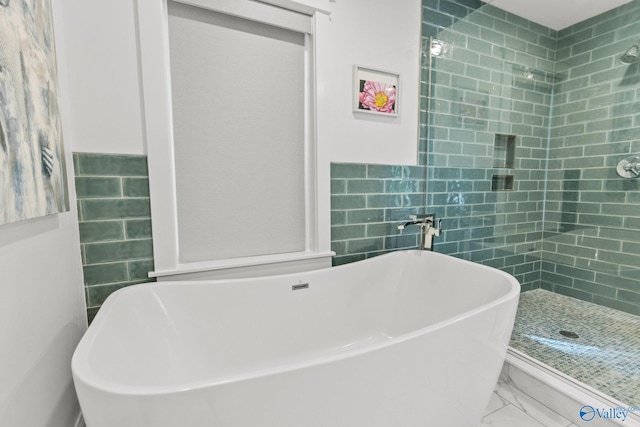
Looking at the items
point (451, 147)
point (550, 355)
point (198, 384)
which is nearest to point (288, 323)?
point (198, 384)

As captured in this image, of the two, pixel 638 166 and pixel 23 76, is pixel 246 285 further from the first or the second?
pixel 638 166

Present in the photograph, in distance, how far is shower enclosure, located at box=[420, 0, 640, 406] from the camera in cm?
203

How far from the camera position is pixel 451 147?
210 centimetres

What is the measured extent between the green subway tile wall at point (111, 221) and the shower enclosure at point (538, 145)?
1809 millimetres

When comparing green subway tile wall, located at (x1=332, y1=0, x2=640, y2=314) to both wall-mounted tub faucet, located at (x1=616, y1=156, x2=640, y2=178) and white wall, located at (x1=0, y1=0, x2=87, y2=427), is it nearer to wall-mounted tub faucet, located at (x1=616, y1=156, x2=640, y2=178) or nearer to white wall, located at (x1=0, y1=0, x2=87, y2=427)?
wall-mounted tub faucet, located at (x1=616, y1=156, x2=640, y2=178)

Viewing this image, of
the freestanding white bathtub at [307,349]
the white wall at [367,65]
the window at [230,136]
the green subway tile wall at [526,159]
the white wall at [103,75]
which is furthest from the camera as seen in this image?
the green subway tile wall at [526,159]

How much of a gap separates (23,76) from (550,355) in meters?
2.62

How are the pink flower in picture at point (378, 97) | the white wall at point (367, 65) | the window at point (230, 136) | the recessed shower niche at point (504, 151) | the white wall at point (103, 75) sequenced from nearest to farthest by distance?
the white wall at point (103, 75) → the window at point (230, 136) → the white wall at point (367, 65) → the pink flower in picture at point (378, 97) → the recessed shower niche at point (504, 151)

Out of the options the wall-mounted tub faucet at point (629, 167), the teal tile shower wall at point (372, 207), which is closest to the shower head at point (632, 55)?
the wall-mounted tub faucet at point (629, 167)

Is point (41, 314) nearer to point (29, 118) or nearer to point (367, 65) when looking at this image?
point (29, 118)

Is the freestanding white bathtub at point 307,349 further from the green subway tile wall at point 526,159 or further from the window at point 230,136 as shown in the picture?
the green subway tile wall at point 526,159

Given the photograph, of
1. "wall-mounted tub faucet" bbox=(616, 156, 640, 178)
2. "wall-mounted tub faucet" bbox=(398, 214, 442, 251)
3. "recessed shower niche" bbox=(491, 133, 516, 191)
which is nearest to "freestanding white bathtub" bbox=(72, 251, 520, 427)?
"wall-mounted tub faucet" bbox=(398, 214, 442, 251)

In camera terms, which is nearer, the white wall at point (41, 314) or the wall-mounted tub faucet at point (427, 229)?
the white wall at point (41, 314)

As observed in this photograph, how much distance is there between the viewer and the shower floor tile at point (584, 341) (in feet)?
4.66
